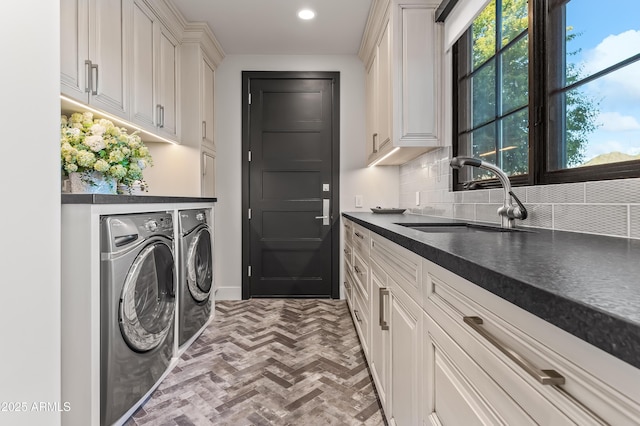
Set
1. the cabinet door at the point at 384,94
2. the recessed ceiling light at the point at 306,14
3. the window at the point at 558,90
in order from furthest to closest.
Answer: the recessed ceiling light at the point at 306,14
the cabinet door at the point at 384,94
the window at the point at 558,90

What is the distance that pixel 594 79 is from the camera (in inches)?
47.4

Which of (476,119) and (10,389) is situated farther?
(476,119)

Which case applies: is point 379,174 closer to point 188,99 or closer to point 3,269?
point 188,99

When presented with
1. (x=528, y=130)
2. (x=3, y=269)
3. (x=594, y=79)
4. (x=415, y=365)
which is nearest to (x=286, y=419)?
(x=415, y=365)

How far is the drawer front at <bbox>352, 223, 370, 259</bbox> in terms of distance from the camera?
1.96 metres

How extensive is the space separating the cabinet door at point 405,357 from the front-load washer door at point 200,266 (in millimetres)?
1484

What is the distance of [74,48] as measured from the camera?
5.63ft

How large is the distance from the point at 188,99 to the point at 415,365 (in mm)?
2922

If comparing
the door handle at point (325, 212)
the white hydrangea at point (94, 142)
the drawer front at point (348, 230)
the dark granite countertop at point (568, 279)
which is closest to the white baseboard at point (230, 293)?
the door handle at point (325, 212)

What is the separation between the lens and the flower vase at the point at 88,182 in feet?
5.50

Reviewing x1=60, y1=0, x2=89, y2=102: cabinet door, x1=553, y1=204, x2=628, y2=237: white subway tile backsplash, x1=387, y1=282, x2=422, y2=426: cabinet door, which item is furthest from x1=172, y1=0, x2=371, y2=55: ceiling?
x1=387, y1=282, x2=422, y2=426: cabinet door

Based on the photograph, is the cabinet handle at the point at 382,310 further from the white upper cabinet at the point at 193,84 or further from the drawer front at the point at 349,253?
the white upper cabinet at the point at 193,84

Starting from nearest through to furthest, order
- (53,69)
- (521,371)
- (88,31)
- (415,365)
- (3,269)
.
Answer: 1. (521,371)
2. (3,269)
3. (53,69)
4. (415,365)
5. (88,31)

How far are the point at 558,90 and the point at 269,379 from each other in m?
2.04
